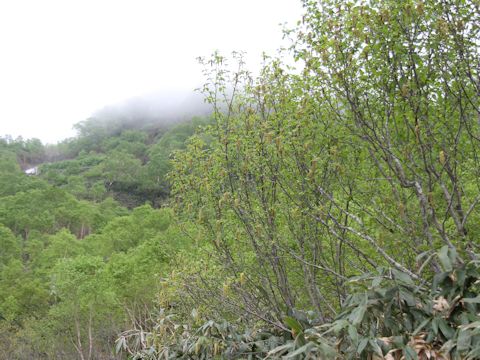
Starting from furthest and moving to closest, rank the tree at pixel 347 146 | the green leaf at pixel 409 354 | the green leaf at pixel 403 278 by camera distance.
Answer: the tree at pixel 347 146
the green leaf at pixel 403 278
the green leaf at pixel 409 354

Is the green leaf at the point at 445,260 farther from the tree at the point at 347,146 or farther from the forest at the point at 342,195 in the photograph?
the tree at the point at 347,146

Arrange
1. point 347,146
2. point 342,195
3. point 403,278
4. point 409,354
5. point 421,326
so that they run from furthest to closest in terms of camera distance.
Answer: point 342,195, point 347,146, point 403,278, point 421,326, point 409,354

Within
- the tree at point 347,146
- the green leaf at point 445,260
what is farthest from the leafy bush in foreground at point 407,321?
the tree at point 347,146

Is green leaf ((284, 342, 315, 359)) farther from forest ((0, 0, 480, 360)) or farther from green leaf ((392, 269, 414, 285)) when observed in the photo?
green leaf ((392, 269, 414, 285))

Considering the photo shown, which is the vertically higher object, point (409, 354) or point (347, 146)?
point (347, 146)

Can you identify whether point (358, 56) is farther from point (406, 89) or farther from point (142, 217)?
point (142, 217)

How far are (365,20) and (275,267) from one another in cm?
275

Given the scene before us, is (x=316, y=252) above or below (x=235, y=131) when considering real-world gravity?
below

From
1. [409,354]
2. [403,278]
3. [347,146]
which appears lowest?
[409,354]

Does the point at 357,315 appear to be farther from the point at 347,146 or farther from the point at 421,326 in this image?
the point at 347,146

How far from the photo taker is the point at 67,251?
29.0m

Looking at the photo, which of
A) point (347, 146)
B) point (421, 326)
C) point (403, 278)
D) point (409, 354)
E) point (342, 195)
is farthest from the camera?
point (342, 195)

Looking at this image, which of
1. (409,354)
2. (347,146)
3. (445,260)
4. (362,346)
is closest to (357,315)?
(362,346)

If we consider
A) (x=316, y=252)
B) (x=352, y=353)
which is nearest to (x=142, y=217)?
(x=316, y=252)
